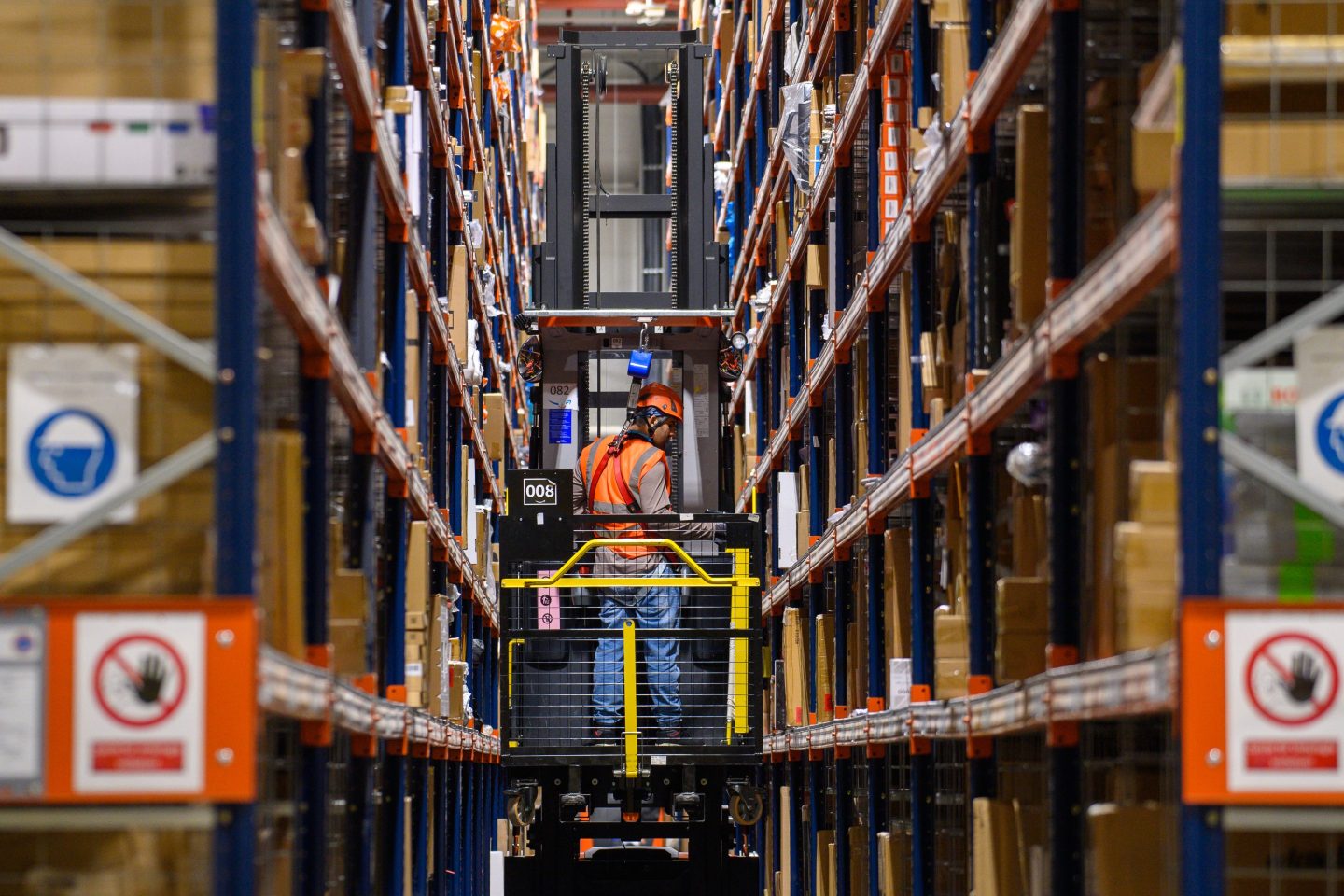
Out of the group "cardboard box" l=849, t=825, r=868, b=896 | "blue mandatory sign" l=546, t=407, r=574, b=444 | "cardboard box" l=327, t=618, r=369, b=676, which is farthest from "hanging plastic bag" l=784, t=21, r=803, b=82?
"cardboard box" l=327, t=618, r=369, b=676

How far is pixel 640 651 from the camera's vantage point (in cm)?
982

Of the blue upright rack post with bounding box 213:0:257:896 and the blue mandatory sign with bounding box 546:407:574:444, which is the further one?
the blue mandatory sign with bounding box 546:407:574:444

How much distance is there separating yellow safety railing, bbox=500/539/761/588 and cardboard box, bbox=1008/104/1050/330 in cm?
476

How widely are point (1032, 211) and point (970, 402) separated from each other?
93 cm

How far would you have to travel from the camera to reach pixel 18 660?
342 cm

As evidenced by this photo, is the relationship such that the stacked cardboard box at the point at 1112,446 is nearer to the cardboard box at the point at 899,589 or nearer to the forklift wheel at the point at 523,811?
the cardboard box at the point at 899,589

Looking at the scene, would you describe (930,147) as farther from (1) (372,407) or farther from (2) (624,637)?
(2) (624,637)

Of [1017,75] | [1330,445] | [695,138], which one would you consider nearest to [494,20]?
[695,138]

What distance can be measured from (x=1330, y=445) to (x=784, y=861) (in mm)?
8897

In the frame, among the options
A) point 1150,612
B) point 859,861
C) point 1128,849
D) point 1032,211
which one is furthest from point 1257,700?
point 859,861

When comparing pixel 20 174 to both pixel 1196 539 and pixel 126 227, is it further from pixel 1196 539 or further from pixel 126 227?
pixel 1196 539

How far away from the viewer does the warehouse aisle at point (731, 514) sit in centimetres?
344

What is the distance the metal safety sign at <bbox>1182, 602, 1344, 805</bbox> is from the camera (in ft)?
11.0

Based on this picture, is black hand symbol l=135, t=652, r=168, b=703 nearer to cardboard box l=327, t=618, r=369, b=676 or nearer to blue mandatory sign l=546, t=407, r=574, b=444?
cardboard box l=327, t=618, r=369, b=676
